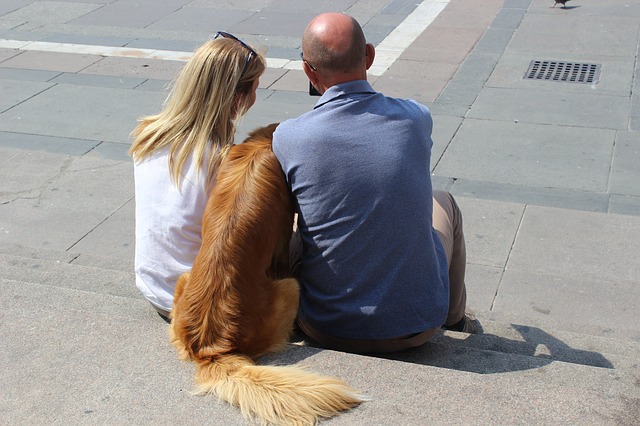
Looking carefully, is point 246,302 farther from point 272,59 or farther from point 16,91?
point 272,59

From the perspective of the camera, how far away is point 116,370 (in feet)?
9.77

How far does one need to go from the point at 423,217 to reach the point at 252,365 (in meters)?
0.82

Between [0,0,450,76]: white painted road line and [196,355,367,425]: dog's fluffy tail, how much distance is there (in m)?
6.35

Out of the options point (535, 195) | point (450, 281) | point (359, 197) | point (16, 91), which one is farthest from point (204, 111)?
point (16, 91)

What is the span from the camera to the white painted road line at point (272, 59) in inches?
361

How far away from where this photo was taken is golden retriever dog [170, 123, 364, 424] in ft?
8.89

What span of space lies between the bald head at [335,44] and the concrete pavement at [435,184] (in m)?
1.07

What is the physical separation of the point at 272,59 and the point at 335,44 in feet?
21.3

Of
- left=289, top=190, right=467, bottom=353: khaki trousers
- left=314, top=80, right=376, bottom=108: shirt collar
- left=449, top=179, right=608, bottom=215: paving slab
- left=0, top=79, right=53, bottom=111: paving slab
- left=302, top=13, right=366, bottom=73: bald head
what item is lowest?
left=449, top=179, right=608, bottom=215: paving slab

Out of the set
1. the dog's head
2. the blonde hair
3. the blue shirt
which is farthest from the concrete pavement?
the dog's head

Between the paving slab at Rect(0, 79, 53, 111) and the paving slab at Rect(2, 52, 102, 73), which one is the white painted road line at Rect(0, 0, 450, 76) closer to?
the paving slab at Rect(2, 52, 102, 73)

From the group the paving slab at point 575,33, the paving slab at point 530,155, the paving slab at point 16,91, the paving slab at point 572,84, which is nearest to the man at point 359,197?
the paving slab at point 530,155

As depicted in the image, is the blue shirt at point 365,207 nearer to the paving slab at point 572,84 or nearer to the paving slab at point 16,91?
the paving slab at point 572,84

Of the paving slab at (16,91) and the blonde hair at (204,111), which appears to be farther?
the paving slab at (16,91)
